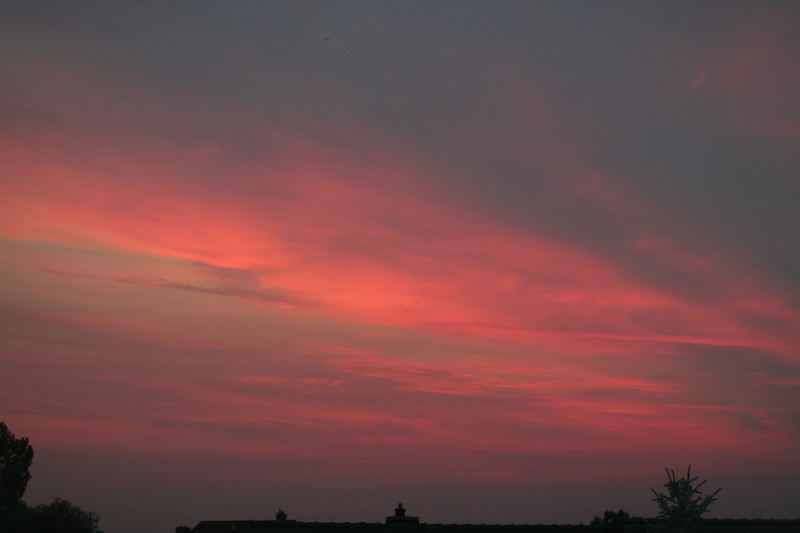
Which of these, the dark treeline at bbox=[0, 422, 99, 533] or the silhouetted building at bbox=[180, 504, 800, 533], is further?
the dark treeline at bbox=[0, 422, 99, 533]

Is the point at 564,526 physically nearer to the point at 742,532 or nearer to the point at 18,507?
the point at 742,532

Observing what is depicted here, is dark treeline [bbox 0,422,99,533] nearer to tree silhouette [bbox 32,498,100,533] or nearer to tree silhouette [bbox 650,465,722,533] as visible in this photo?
tree silhouette [bbox 32,498,100,533]

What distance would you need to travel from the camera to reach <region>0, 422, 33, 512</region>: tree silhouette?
129500 mm

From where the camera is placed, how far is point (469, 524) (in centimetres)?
5866

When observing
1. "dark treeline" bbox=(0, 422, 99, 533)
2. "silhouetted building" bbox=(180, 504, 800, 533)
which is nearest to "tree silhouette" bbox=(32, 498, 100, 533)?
"dark treeline" bbox=(0, 422, 99, 533)

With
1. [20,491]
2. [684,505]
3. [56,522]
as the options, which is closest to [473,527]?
[684,505]

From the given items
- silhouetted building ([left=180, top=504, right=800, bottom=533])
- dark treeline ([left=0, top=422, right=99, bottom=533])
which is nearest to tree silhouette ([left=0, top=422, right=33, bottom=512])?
dark treeline ([left=0, top=422, right=99, bottom=533])

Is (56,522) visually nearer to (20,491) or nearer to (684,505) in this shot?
(20,491)

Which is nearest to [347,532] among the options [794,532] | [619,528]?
[619,528]

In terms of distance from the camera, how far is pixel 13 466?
131125 mm

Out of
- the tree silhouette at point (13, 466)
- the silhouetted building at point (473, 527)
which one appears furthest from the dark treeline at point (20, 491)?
the silhouetted building at point (473, 527)

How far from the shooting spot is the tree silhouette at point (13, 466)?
425 ft

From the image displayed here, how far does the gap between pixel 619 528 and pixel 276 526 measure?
78.0ft

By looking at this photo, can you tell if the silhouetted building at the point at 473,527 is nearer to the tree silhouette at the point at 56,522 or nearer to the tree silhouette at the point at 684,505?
the tree silhouette at the point at 684,505
